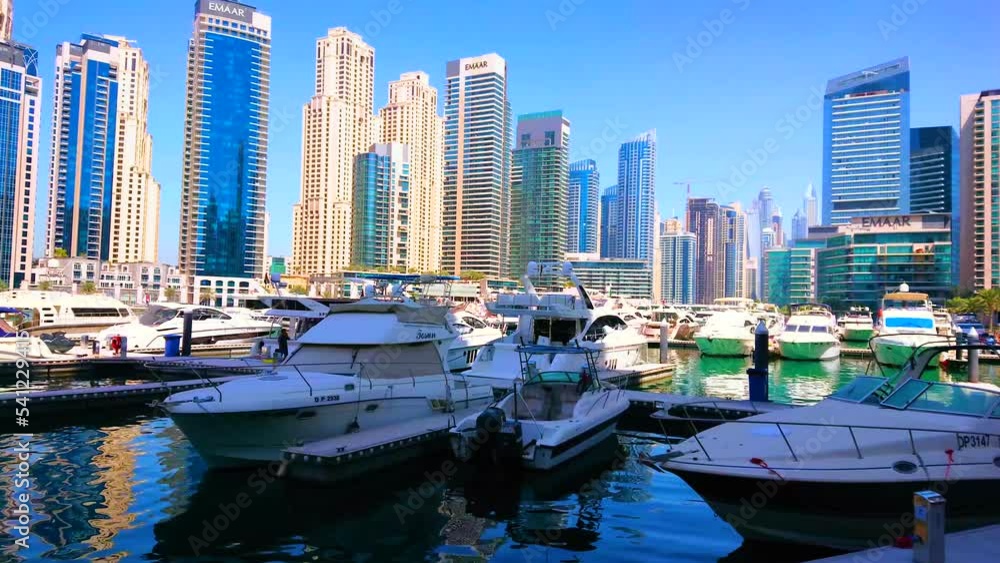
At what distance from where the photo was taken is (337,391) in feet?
40.8

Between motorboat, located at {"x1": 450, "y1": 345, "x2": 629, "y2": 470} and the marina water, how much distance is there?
0.51 metres

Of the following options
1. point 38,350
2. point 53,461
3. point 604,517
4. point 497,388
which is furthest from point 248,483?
point 38,350

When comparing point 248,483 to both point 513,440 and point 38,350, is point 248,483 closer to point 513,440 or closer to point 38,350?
point 513,440

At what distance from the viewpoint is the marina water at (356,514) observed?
863cm

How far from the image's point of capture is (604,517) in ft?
33.9

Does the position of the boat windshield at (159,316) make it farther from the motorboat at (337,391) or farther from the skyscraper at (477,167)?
the skyscraper at (477,167)

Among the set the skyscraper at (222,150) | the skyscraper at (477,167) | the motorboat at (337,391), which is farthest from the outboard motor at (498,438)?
the skyscraper at (477,167)

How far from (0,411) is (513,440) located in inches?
503

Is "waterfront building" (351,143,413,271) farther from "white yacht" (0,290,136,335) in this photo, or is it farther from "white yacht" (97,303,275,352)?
"white yacht" (97,303,275,352)

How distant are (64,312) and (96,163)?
4586 inches

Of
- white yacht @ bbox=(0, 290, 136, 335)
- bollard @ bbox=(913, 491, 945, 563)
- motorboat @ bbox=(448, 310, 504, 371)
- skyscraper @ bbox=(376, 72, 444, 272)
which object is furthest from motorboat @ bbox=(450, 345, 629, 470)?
skyscraper @ bbox=(376, 72, 444, 272)

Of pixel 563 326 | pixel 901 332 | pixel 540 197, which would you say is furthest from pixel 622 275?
pixel 563 326

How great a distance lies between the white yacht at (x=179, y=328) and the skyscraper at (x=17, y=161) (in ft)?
318

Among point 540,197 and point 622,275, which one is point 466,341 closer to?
point 540,197
